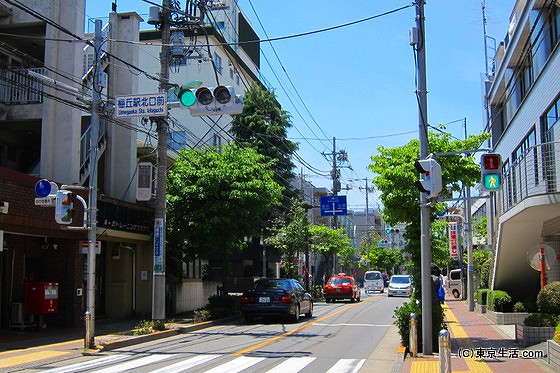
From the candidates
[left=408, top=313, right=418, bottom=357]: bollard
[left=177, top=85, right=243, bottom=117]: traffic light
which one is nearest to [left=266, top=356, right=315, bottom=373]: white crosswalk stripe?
[left=408, top=313, right=418, bottom=357]: bollard

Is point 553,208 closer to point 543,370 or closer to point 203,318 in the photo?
point 543,370

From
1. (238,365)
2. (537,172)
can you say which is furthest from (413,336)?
(537,172)

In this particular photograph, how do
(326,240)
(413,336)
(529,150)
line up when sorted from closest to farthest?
(413,336) → (529,150) → (326,240)

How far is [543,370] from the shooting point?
33.4ft

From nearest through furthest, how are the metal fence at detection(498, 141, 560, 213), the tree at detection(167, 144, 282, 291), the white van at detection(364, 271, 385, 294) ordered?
the metal fence at detection(498, 141, 560, 213), the tree at detection(167, 144, 282, 291), the white van at detection(364, 271, 385, 294)

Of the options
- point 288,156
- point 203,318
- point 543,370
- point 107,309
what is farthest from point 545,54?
point 288,156

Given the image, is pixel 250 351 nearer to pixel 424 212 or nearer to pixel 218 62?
pixel 424 212

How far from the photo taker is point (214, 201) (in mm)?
21375

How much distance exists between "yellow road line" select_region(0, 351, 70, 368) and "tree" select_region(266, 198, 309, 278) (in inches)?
877

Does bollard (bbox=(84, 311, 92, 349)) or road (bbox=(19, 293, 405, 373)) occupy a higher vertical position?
bollard (bbox=(84, 311, 92, 349))

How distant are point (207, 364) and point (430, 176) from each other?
18.6ft

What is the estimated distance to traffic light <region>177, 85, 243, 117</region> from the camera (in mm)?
12773

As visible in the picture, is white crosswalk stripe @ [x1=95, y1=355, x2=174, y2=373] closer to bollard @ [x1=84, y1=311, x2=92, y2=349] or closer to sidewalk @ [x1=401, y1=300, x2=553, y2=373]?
bollard @ [x1=84, y1=311, x2=92, y2=349]

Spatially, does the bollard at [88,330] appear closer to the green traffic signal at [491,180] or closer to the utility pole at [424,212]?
the utility pole at [424,212]
